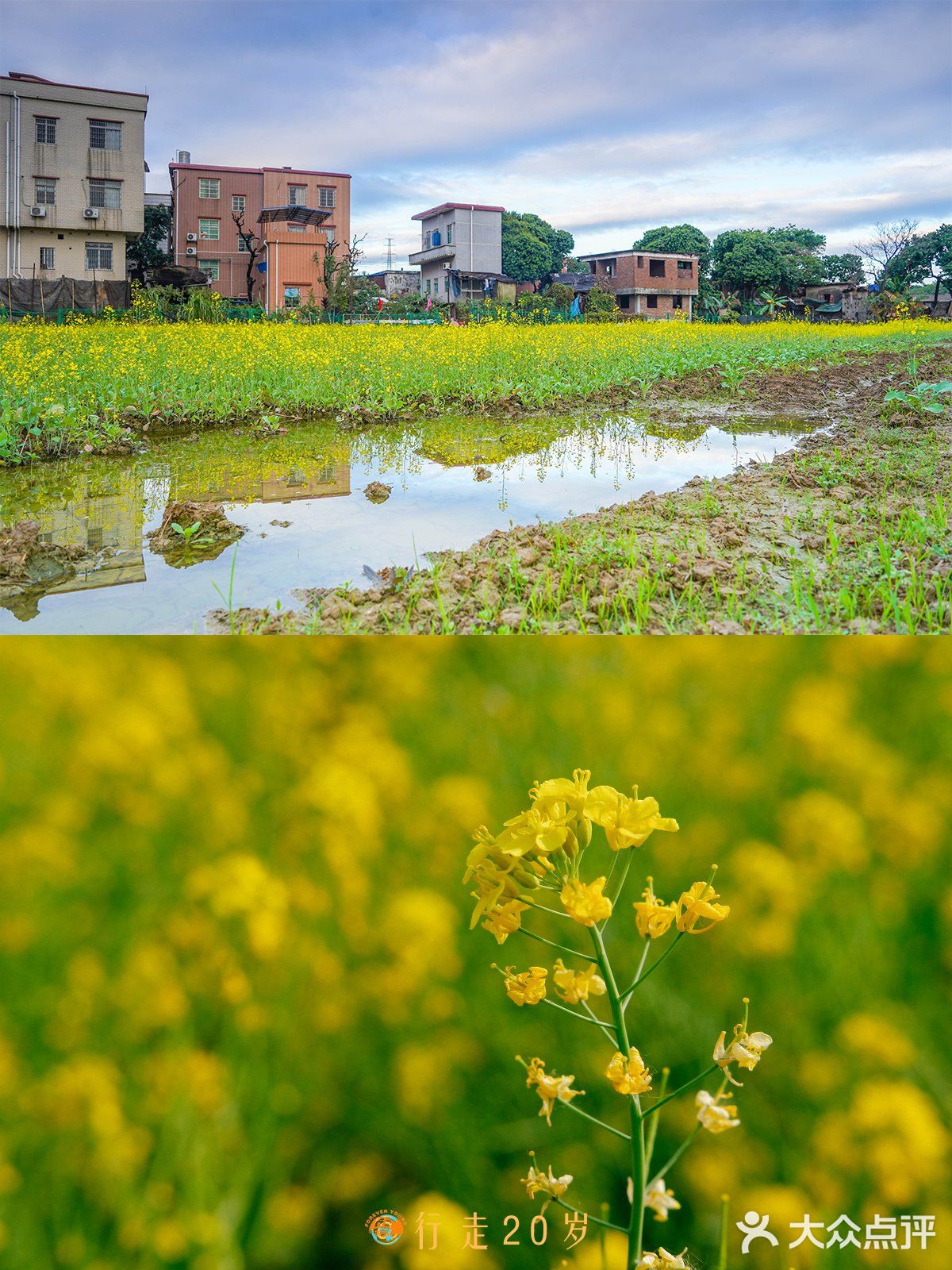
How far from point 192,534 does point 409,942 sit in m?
1.46

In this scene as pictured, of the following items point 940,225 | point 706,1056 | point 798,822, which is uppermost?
point 940,225

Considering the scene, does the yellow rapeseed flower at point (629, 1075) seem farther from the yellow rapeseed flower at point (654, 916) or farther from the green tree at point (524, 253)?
the green tree at point (524, 253)

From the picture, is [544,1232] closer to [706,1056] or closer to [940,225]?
[706,1056]

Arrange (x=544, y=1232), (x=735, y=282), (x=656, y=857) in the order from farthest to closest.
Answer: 1. (x=735, y=282)
2. (x=656, y=857)
3. (x=544, y=1232)

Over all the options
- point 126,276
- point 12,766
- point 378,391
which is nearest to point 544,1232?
point 12,766

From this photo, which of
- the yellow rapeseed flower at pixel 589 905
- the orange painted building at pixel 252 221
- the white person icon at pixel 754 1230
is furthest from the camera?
the orange painted building at pixel 252 221

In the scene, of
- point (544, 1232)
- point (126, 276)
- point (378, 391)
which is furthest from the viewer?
point (378, 391)

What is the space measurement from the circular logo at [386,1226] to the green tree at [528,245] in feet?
5.34

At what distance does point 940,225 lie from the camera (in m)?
1.97

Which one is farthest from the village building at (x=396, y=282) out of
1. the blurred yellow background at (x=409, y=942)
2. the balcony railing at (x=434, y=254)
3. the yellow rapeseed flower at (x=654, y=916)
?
the yellow rapeseed flower at (x=654, y=916)

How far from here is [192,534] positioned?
7.72 ft

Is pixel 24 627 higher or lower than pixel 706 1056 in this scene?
higher

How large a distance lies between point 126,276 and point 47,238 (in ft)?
0.56

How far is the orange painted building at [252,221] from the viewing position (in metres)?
1.71
